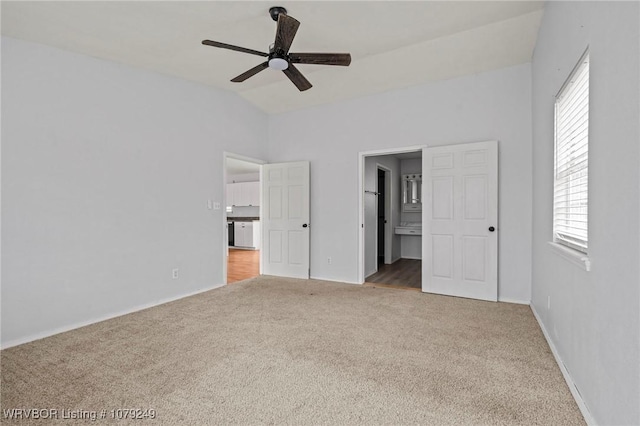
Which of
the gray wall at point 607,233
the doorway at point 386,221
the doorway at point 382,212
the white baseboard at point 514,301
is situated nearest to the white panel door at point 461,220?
the white baseboard at point 514,301

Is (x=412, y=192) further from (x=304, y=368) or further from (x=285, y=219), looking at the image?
(x=304, y=368)

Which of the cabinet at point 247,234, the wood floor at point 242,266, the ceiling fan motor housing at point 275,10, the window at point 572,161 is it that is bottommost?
the wood floor at point 242,266

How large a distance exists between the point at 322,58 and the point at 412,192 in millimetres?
5013

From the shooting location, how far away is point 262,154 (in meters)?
5.51

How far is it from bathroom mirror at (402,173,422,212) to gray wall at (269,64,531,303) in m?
2.85

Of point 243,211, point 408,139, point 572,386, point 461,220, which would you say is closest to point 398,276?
point 461,220

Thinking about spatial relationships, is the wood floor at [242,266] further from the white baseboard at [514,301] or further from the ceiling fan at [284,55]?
the white baseboard at [514,301]

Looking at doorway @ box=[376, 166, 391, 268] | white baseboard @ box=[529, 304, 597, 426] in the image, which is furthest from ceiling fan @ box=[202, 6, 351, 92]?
doorway @ box=[376, 166, 391, 268]

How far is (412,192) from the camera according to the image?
7270 mm

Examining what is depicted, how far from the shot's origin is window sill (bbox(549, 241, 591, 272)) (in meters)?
1.73

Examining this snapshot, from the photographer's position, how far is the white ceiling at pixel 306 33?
106 inches

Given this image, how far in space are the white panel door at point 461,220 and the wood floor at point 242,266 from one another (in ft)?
9.73

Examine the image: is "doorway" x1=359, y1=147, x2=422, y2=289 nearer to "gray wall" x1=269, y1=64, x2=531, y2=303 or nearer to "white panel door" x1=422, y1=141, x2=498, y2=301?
"gray wall" x1=269, y1=64, x2=531, y2=303

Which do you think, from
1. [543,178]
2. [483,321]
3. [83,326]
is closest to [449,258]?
[483,321]
